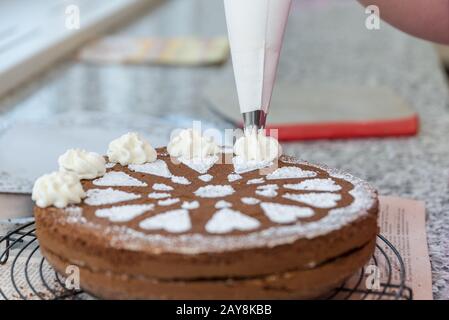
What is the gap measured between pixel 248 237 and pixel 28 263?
354 mm

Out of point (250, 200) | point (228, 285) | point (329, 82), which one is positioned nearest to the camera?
point (228, 285)

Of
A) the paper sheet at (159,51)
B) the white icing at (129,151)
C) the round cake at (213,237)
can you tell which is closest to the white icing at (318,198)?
the round cake at (213,237)

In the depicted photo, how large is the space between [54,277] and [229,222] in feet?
0.86

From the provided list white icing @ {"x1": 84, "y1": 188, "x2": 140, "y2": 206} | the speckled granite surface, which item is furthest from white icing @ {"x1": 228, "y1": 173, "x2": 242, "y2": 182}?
the speckled granite surface

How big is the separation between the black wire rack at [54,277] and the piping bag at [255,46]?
0.25m

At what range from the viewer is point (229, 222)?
0.76 meters

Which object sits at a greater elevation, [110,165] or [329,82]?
[329,82]

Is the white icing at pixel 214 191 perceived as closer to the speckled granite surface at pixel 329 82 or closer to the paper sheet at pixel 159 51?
the speckled granite surface at pixel 329 82

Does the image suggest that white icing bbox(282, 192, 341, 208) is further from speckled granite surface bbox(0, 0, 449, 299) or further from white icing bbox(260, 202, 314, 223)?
speckled granite surface bbox(0, 0, 449, 299)

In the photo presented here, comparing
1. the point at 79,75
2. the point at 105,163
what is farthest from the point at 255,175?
the point at 79,75

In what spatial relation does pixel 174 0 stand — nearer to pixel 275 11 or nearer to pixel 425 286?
pixel 275 11

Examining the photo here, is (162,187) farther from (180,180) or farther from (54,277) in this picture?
(54,277)

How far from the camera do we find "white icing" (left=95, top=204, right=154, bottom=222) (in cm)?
79

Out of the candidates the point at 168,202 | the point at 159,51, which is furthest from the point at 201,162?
the point at 159,51
